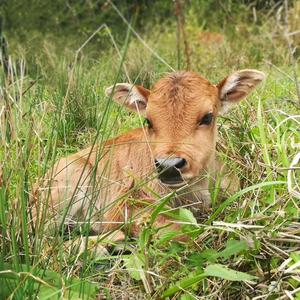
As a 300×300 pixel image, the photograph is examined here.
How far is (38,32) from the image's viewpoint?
13102 millimetres

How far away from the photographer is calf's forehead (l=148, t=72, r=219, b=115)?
4.89 meters

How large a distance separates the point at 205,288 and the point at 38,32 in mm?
10008

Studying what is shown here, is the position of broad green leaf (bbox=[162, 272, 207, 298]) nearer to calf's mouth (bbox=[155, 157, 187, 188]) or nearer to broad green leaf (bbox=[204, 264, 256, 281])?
broad green leaf (bbox=[204, 264, 256, 281])

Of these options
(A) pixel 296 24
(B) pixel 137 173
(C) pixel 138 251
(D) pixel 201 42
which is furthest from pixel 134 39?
(C) pixel 138 251

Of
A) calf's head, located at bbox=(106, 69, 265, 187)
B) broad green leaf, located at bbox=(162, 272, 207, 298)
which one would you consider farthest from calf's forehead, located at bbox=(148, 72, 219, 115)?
broad green leaf, located at bbox=(162, 272, 207, 298)

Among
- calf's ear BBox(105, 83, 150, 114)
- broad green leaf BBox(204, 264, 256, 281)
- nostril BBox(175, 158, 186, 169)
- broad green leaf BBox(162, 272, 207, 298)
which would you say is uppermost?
broad green leaf BBox(204, 264, 256, 281)

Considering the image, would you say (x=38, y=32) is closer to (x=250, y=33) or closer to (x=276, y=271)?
→ (x=250, y=33)

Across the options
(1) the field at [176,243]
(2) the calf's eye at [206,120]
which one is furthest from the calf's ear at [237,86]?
(2) the calf's eye at [206,120]

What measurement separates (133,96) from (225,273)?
82.9 inches

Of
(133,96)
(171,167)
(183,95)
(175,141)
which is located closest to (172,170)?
(171,167)

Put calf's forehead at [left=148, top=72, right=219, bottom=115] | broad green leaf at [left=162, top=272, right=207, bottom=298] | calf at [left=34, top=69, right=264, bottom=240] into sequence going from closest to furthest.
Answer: broad green leaf at [left=162, top=272, right=207, bottom=298]
calf at [left=34, top=69, right=264, bottom=240]
calf's forehead at [left=148, top=72, right=219, bottom=115]

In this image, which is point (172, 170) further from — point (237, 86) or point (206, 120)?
point (237, 86)

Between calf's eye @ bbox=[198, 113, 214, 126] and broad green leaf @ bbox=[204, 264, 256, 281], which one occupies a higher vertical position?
broad green leaf @ bbox=[204, 264, 256, 281]

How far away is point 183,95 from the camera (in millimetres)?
4922
